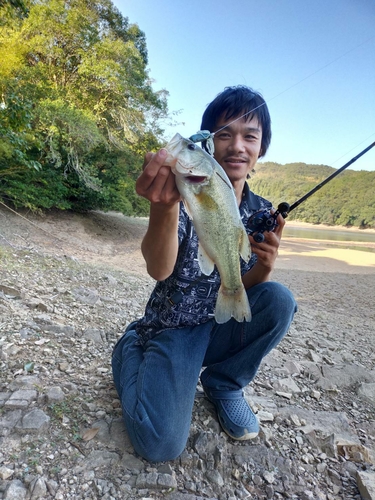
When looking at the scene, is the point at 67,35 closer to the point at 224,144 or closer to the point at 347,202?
the point at 224,144

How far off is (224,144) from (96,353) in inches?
80.0

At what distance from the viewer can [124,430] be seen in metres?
1.86

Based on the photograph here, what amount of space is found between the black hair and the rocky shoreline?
207 centimetres

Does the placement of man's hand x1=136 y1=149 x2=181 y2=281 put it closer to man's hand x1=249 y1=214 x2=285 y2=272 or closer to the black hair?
man's hand x1=249 y1=214 x2=285 y2=272

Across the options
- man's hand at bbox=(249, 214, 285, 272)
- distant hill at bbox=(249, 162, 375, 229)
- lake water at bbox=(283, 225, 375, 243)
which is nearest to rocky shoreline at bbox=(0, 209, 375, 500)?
man's hand at bbox=(249, 214, 285, 272)

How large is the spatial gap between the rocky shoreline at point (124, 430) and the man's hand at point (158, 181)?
140cm

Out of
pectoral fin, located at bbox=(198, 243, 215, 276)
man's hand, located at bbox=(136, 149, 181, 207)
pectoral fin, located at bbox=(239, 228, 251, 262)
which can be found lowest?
pectoral fin, located at bbox=(198, 243, 215, 276)

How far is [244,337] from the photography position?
7.20ft

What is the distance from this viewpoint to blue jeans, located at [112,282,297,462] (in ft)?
5.65

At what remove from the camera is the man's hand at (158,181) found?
1392mm

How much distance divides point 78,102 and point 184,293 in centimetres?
1367

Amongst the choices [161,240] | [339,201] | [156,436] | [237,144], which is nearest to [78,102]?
[237,144]

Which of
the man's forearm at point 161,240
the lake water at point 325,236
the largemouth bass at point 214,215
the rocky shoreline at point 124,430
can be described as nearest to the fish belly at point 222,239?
the largemouth bass at point 214,215

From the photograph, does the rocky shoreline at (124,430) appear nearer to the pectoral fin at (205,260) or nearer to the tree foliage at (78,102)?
the pectoral fin at (205,260)
